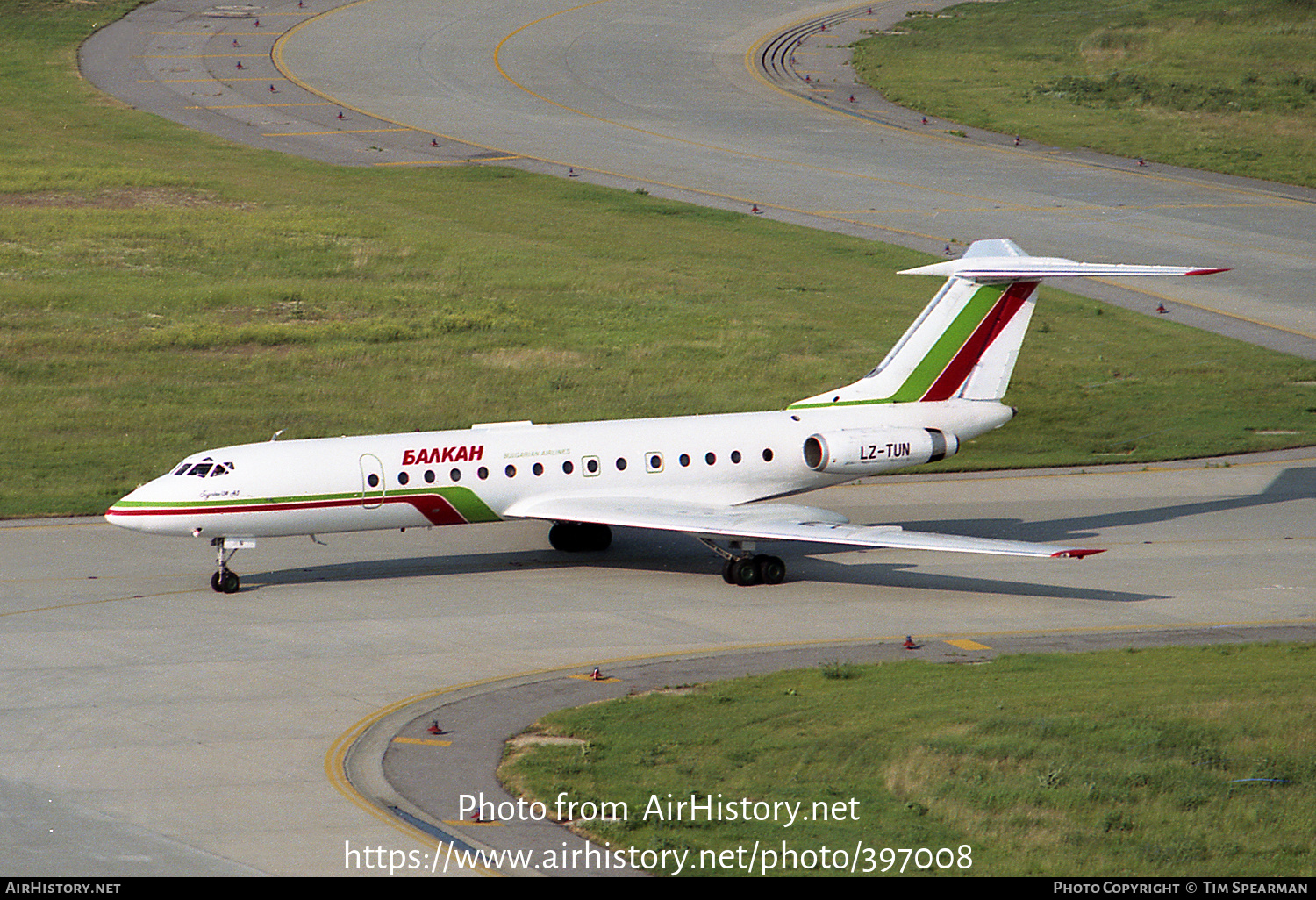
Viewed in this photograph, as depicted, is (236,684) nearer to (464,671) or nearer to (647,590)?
(464,671)

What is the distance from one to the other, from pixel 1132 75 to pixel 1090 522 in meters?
53.8

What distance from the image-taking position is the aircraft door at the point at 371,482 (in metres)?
31.0

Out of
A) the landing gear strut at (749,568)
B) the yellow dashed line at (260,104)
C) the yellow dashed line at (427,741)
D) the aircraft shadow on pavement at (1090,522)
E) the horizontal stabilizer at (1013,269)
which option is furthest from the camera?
the yellow dashed line at (260,104)

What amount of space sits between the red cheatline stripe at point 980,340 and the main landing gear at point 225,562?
48.7ft

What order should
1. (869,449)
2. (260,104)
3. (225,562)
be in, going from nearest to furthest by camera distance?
(225,562)
(869,449)
(260,104)

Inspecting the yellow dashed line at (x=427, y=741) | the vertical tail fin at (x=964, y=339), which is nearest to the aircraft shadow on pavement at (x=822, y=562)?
the vertical tail fin at (x=964, y=339)

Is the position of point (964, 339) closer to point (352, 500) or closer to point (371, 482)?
point (371, 482)

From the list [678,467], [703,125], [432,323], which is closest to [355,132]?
[703,125]

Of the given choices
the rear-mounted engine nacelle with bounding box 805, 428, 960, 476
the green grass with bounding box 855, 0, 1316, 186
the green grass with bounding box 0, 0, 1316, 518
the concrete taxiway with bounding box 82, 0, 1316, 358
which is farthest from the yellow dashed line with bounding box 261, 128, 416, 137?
the rear-mounted engine nacelle with bounding box 805, 428, 960, 476

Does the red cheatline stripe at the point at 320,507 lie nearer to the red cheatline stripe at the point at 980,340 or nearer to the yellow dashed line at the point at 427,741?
the yellow dashed line at the point at 427,741

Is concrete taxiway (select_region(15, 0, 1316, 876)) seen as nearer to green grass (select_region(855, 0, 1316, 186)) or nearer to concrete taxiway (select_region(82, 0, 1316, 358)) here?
concrete taxiway (select_region(82, 0, 1316, 358))

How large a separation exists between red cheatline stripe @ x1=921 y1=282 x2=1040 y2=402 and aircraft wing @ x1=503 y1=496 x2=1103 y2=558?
4.57m

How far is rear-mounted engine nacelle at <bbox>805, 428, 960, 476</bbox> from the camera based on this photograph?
108ft

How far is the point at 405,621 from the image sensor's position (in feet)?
94.9
